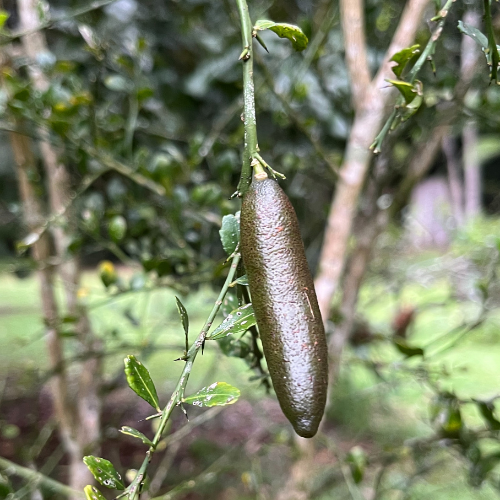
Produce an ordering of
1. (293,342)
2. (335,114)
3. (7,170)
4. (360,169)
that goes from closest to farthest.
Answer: (293,342)
(360,169)
(335,114)
(7,170)

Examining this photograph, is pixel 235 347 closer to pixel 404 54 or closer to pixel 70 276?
pixel 404 54

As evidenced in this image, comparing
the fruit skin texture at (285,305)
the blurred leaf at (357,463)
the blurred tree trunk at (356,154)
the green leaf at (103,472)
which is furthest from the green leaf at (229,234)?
the blurred leaf at (357,463)

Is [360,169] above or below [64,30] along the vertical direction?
below

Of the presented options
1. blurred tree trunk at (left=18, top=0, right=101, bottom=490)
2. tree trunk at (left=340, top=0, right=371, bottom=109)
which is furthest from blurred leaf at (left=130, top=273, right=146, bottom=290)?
tree trunk at (left=340, top=0, right=371, bottom=109)

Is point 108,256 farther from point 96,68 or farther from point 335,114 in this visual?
point 335,114

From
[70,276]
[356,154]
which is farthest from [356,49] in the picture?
[70,276]

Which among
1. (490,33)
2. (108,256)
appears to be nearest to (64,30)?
(108,256)

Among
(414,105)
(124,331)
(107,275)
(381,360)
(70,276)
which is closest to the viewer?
(414,105)

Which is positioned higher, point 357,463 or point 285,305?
point 285,305
